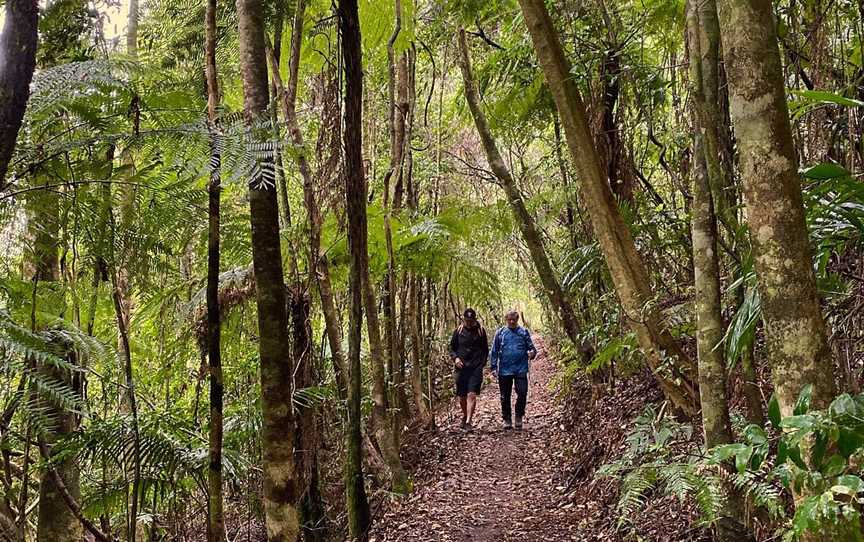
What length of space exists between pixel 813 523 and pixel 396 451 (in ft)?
15.8

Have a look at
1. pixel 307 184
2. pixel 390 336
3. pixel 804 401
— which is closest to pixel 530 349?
pixel 390 336

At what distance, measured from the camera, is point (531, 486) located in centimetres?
604

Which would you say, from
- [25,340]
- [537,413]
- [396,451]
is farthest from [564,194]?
[25,340]

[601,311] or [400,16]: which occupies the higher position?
[400,16]

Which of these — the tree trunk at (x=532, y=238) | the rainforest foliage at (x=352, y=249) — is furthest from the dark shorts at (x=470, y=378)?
the rainforest foliage at (x=352, y=249)

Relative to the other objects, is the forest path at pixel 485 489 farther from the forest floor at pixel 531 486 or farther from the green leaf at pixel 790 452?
the green leaf at pixel 790 452

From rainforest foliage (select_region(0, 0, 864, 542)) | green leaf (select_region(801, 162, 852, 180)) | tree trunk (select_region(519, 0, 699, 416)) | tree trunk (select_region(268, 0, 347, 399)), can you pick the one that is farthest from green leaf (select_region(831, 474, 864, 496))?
tree trunk (select_region(268, 0, 347, 399))

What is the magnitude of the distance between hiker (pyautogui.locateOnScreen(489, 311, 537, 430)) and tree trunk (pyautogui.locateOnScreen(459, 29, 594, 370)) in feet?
5.66

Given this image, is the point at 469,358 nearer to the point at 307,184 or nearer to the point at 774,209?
the point at 307,184

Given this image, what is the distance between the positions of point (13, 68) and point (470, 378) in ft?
23.0

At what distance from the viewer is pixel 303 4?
4.16m

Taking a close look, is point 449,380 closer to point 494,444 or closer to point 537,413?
point 537,413

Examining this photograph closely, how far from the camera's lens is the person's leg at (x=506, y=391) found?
8234 mm

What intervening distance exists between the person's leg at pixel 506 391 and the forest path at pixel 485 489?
0.68ft
